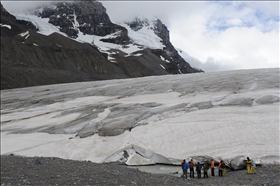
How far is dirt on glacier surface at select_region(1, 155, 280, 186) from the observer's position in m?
10.2

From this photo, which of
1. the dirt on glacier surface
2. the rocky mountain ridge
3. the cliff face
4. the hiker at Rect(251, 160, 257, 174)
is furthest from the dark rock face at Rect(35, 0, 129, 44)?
the hiker at Rect(251, 160, 257, 174)

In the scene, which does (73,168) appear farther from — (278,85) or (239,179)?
(278,85)

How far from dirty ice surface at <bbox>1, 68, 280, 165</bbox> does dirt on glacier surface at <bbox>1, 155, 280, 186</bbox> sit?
1964mm

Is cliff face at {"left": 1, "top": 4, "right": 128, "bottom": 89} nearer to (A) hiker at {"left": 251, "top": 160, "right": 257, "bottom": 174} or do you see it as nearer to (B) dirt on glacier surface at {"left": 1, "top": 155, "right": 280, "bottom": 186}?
(B) dirt on glacier surface at {"left": 1, "top": 155, "right": 280, "bottom": 186}

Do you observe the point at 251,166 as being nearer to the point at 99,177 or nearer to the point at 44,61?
the point at 99,177

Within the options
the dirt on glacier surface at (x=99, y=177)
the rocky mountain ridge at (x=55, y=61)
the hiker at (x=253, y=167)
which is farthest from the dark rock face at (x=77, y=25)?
the hiker at (x=253, y=167)

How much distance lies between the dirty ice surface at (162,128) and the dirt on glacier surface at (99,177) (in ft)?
6.44

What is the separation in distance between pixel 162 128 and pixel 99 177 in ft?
22.3

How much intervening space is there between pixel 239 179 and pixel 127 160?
238 inches

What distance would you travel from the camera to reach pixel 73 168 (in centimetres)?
1265

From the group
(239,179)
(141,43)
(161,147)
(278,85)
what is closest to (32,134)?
(161,147)

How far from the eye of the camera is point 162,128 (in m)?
17.0

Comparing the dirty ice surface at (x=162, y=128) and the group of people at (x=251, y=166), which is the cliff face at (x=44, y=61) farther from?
the group of people at (x=251, y=166)

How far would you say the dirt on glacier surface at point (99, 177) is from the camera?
33.5 feet
